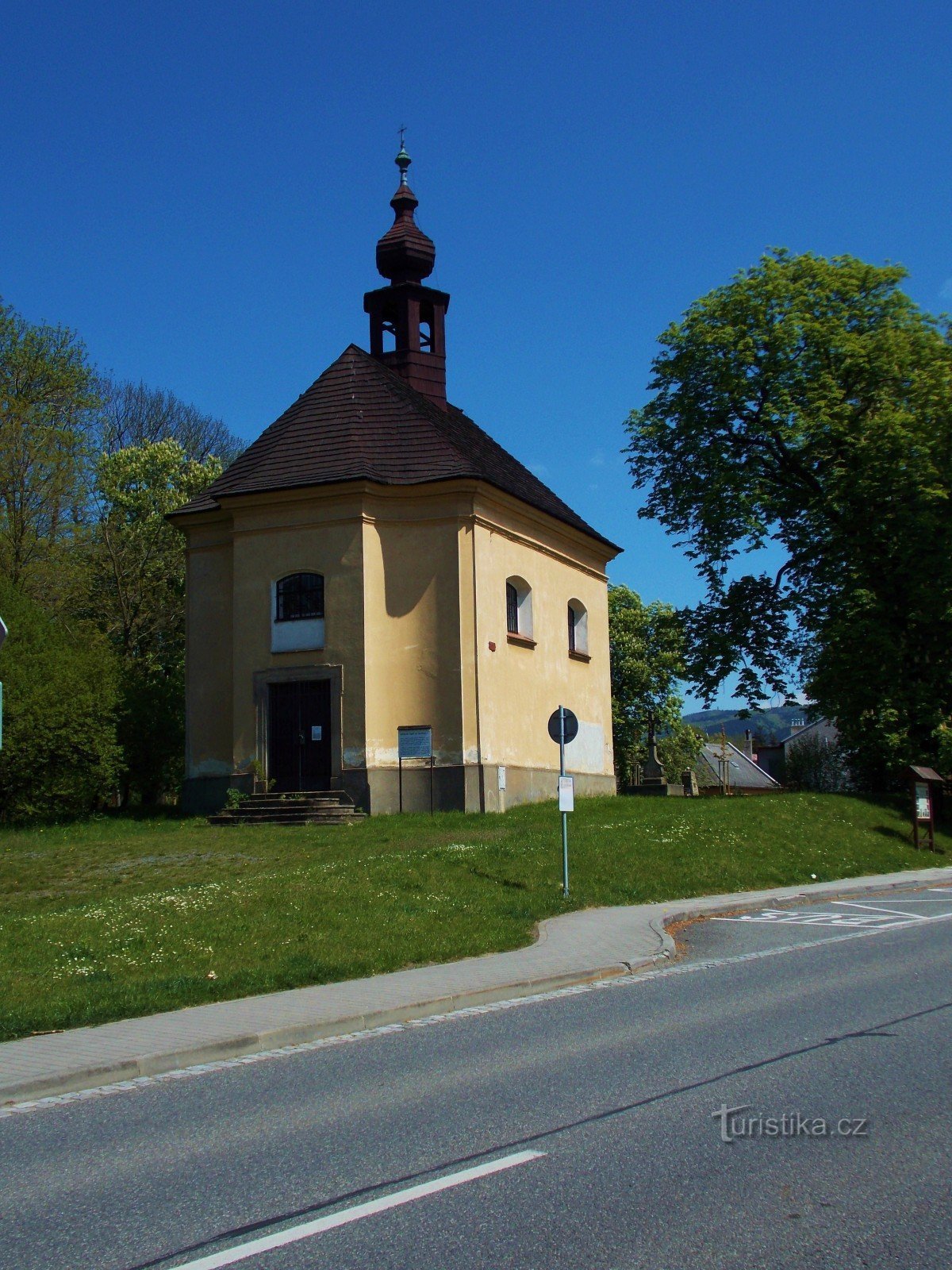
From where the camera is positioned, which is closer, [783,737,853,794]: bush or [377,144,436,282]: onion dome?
[377,144,436,282]: onion dome

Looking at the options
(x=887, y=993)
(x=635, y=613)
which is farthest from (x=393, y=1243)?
(x=635, y=613)

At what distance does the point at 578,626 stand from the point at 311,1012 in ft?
80.7

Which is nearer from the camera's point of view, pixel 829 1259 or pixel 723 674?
pixel 829 1259

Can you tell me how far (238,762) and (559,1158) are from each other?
907 inches

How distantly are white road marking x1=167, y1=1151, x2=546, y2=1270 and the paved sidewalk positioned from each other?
11.1 ft

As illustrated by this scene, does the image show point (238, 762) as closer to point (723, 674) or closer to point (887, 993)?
point (723, 674)

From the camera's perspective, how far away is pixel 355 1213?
505 centimetres

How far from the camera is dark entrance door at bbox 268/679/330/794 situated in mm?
27562

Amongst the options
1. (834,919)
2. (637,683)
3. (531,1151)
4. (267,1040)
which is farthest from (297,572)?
(637,683)

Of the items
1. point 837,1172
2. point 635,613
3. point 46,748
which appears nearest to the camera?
point 837,1172

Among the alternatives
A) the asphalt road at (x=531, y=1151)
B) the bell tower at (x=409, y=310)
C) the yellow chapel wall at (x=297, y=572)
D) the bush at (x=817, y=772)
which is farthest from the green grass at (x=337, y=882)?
the bush at (x=817, y=772)

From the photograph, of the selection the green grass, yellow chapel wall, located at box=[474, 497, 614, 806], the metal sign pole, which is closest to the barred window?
yellow chapel wall, located at box=[474, 497, 614, 806]

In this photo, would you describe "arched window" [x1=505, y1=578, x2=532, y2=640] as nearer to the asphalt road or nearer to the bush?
the asphalt road

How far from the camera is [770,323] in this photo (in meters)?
32.5
